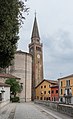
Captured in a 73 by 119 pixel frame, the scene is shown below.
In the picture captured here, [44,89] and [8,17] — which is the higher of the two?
[8,17]

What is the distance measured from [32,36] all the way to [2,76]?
60.5 metres

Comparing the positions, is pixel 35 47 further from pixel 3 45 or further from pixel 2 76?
pixel 3 45

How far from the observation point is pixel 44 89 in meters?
125

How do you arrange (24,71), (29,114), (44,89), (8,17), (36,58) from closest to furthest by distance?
(8,17)
(29,114)
(24,71)
(44,89)
(36,58)

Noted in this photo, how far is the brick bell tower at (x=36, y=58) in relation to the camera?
449 ft

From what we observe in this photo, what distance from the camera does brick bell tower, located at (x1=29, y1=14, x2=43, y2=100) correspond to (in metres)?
137

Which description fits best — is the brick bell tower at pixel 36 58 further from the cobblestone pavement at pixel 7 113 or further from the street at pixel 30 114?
the street at pixel 30 114

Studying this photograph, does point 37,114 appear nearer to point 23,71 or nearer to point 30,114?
point 30,114

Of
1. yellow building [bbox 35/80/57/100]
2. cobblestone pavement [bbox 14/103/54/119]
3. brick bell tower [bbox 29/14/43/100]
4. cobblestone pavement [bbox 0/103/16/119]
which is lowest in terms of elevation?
cobblestone pavement [bbox 14/103/54/119]

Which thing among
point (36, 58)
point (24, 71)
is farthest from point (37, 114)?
point (36, 58)

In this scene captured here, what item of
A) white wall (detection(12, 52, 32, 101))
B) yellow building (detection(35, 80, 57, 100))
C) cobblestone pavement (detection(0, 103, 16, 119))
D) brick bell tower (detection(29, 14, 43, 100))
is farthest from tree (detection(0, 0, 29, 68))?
brick bell tower (detection(29, 14, 43, 100))

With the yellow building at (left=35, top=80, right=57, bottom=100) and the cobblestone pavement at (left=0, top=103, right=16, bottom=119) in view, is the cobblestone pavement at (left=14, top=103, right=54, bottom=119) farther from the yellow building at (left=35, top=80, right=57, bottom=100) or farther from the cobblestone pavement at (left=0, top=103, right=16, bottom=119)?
the yellow building at (left=35, top=80, right=57, bottom=100)

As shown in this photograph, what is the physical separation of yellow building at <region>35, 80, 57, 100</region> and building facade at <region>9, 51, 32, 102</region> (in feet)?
40.0

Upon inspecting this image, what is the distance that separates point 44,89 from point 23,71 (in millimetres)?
17568
